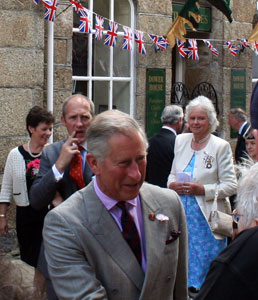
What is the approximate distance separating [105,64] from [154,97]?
2.99ft

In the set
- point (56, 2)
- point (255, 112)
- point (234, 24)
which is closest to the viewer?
point (255, 112)

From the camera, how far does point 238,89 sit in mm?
10328

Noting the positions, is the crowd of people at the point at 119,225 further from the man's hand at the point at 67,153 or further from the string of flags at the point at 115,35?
the string of flags at the point at 115,35

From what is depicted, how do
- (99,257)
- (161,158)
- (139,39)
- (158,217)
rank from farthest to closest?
(139,39), (161,158), (158,217), (99,257)

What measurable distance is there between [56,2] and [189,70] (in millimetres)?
3999

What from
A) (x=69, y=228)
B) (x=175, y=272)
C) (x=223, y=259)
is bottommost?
(x=175, y=272)

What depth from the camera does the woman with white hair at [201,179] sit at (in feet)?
18.2

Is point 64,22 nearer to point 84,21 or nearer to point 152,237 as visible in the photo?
point 84,21

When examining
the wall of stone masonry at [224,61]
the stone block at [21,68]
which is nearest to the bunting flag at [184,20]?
the wall of stone masonry at [224,61]

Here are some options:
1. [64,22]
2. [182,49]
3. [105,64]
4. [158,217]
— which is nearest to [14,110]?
[64,22]

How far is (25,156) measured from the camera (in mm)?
5441

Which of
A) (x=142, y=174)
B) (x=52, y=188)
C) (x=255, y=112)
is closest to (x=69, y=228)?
(x=142, y=174)

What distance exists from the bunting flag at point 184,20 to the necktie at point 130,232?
6157mm

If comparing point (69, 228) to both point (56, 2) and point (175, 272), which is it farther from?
point (56, 2)
